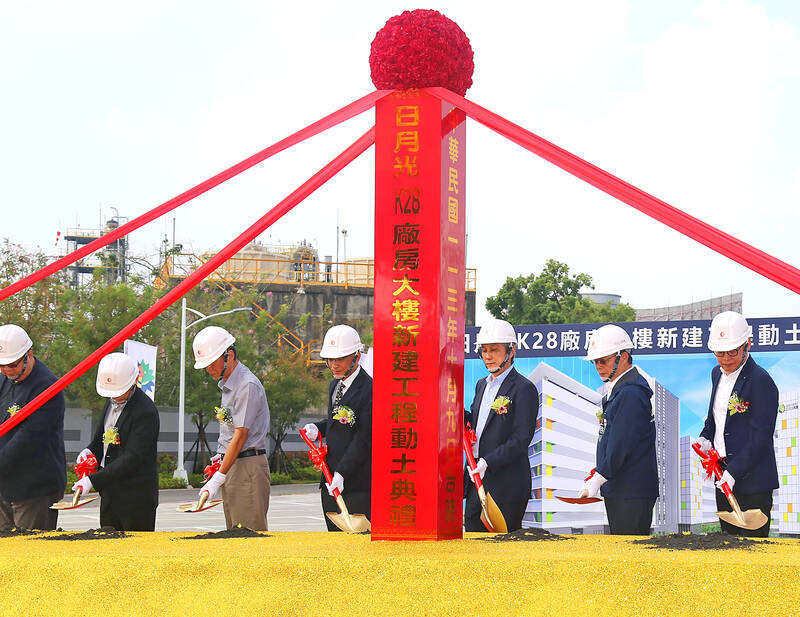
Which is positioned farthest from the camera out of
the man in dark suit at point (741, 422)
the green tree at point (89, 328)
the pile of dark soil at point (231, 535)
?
the green tree at point (89, 328)

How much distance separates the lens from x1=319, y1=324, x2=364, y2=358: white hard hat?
18.7 feet

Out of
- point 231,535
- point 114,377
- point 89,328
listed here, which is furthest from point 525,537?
point 89,328

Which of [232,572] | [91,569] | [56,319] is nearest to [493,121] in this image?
[232,572]

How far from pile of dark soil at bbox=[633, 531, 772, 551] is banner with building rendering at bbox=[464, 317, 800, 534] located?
16.8 ft

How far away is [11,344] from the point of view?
5.81 meters

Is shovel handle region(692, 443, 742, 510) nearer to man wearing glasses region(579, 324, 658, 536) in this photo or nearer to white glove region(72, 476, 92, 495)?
man wearing glasses region(579, 324, 658, 536)

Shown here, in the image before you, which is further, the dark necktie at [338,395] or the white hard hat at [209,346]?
the dark necktie at [338,395]

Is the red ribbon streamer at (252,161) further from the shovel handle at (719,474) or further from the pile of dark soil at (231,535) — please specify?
the shovel handle at (719,474)

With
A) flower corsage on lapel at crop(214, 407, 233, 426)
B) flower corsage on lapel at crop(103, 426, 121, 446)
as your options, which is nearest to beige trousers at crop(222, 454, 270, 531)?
flower corsage on lapel at crop(214, 407, 233, 426)

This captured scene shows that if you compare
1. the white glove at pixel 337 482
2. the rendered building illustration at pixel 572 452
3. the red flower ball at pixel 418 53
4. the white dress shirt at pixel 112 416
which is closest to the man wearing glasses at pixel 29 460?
the white dress shirt at pixel 112 416

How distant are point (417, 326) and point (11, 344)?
3001mm

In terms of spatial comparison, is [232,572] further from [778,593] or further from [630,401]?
[630,401]

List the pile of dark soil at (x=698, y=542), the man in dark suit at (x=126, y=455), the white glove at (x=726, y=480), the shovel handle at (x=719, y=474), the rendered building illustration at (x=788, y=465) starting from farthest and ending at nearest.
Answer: the rendered building illustration at (x=788, y=465)
the man in dark suit at (x=126, y=455)
the white glove at (x=726, y=480)
the shovel handle at (x=719, y=474)
the pile of dark soil at (x=698, y=542)

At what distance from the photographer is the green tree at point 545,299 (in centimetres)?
3591
